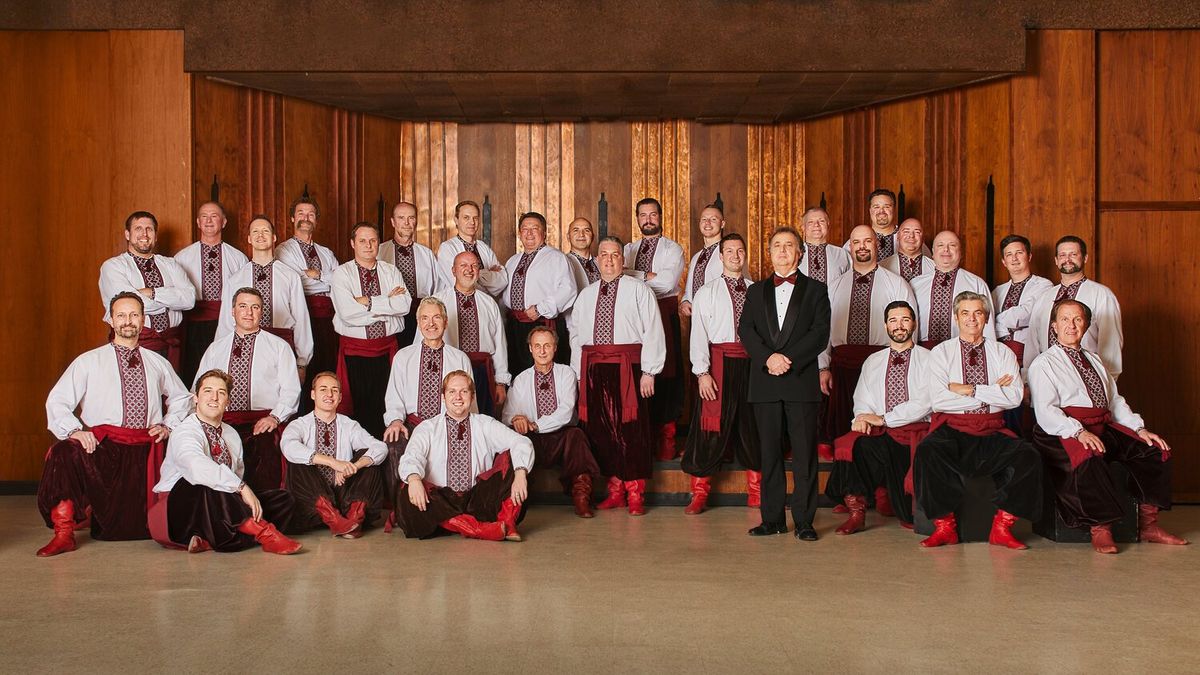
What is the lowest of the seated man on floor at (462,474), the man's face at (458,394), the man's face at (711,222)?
the seated man on floor at (462,474)

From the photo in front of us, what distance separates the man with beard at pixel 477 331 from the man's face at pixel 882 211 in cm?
243

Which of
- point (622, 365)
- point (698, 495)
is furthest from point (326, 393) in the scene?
point (698, 495)

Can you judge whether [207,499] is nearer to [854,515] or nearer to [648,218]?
[854,515]

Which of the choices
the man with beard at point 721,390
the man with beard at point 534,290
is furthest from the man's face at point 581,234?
the man with beard at point 721,390

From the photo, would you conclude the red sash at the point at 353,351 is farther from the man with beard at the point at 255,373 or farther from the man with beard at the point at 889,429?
the man with beard at the point at 889,429

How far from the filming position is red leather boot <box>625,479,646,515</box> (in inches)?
250

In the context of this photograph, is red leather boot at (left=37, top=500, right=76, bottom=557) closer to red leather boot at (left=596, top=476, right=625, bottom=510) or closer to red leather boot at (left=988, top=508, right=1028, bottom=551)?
red leather boot at (left=596, top=476, right=625, bottom=510)

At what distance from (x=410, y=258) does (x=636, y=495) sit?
86.6 inches

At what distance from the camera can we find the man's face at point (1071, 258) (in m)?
6.43

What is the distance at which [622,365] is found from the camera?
6574 mm

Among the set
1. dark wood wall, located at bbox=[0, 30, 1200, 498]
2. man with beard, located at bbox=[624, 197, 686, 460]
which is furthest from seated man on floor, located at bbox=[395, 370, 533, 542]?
dark wood wall, located at bbox=[0, 30, 1200, 498]

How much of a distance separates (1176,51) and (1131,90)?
0.36 meters

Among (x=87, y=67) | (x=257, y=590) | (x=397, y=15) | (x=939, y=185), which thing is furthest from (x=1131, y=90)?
(x=87, y=67)

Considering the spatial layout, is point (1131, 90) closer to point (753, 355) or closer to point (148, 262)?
point (753, 355)
